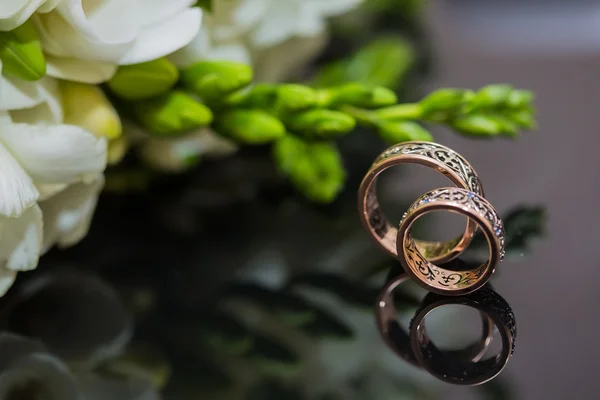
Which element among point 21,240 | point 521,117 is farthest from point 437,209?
point 21,240

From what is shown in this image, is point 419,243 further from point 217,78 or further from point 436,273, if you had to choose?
point 217,78

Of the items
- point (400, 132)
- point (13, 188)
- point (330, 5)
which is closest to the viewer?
point (13, 188)

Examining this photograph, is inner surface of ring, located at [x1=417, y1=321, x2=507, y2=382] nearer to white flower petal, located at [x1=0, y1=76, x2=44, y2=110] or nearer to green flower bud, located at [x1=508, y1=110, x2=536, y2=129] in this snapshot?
green flower bud, located at [x1=508, y1=110, x2=536, y2=129]

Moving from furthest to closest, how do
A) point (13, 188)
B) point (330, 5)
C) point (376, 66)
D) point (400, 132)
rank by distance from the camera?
point (376, 66) → point (330, 5) → point (400, 132) → point (13, 188)

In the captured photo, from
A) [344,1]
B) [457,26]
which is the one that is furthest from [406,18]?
[344,1]

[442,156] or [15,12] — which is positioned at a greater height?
[15,12]

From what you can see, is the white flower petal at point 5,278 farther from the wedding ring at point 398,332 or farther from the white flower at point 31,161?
the wedding ring at point 398,332
